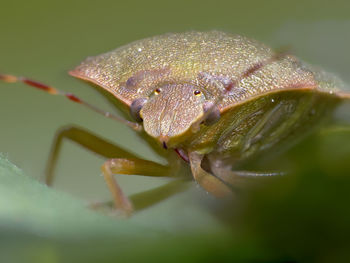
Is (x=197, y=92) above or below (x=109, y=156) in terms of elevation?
above

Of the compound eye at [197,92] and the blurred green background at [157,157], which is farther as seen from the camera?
the compound eye at [197,92]

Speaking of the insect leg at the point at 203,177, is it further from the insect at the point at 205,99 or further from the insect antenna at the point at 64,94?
the insect antenna at the point at 64,94

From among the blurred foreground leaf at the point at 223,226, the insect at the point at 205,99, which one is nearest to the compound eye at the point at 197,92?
the insect at the point at 205,99

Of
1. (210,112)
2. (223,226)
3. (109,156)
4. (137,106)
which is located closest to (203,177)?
(210,112)

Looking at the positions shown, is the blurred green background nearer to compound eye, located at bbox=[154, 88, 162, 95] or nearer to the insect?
the insect

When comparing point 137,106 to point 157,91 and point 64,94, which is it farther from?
point 64,94

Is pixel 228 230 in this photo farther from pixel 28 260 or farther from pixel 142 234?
pixel 28 260

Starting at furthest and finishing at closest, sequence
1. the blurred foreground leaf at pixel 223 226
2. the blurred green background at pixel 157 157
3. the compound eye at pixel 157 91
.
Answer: the compound eye at pixel 157 91 → the blurred green background at pixel 157 157 → the blurred foreground leaf at pixel 223 226
